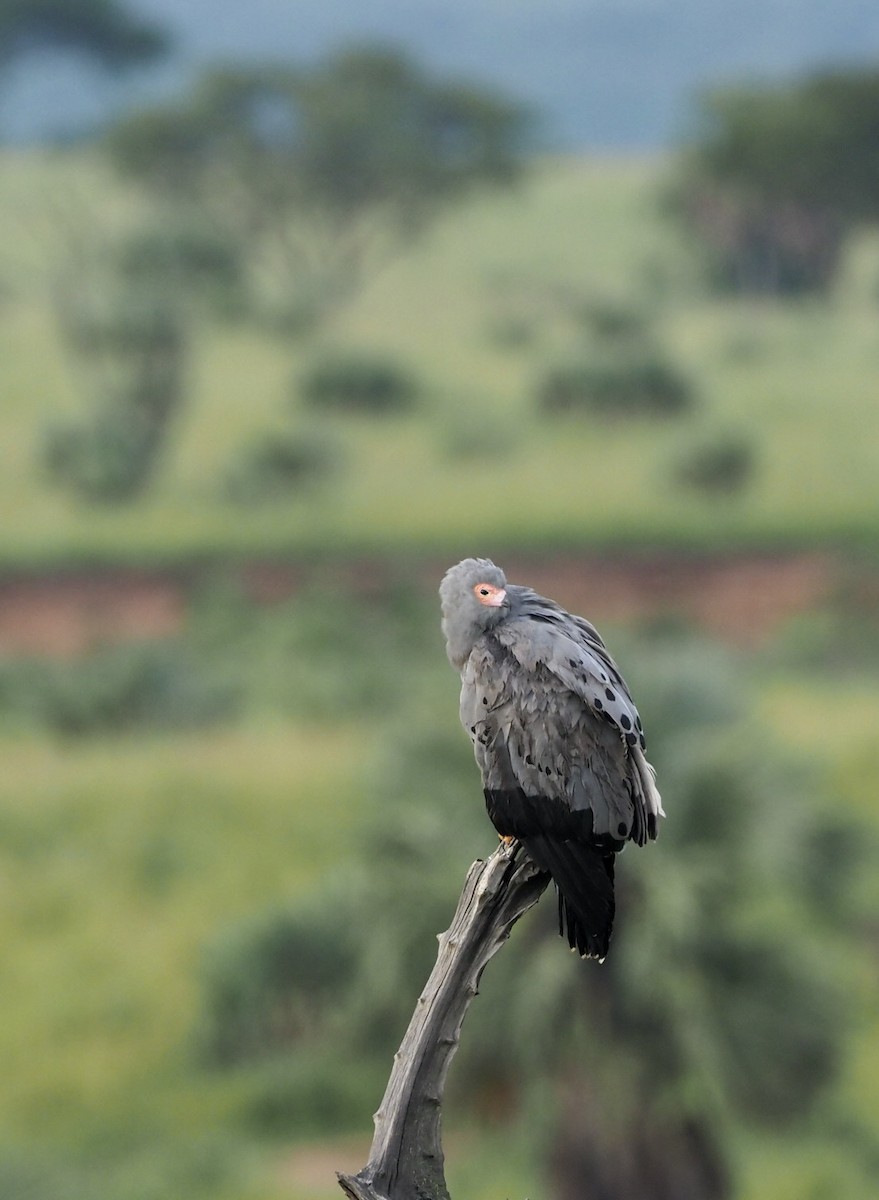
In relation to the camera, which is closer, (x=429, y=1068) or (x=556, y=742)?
(x=429, y=1068)

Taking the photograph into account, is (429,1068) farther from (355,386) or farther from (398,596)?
(355,386)

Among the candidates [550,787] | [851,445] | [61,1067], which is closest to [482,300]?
[851,445]

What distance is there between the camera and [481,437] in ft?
92.2

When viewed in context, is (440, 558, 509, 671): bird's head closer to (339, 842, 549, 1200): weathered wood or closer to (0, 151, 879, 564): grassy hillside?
(339, 842, 549, 1200): weathered wood

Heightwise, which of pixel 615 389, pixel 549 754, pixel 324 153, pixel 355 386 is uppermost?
pixel 324 153

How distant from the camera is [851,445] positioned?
2948 cm

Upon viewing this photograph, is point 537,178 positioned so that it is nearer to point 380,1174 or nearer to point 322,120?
point 322,120

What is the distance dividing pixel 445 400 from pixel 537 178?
881cm

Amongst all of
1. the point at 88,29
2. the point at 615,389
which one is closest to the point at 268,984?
the point at 615,389

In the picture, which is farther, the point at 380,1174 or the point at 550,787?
the point at 550,787

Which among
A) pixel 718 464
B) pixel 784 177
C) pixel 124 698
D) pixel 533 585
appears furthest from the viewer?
pixel 784 177

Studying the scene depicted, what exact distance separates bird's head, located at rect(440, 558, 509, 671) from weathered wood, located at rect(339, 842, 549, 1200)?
0.63 meters

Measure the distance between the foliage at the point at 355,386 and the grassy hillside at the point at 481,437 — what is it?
0.35 meters

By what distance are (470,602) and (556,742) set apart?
392 mm
